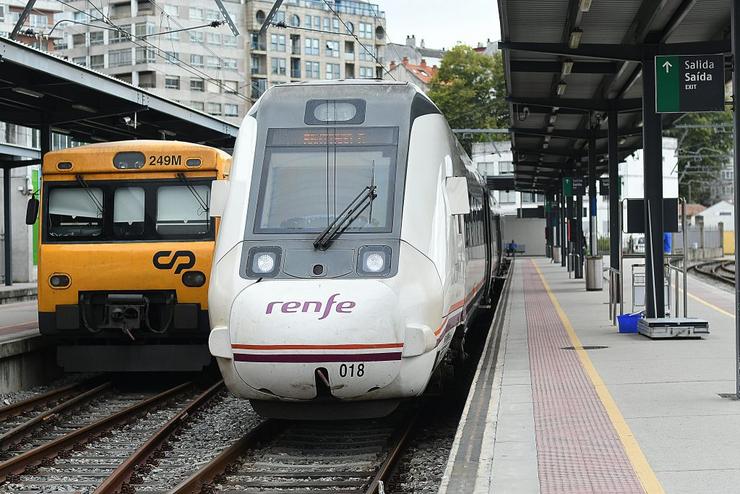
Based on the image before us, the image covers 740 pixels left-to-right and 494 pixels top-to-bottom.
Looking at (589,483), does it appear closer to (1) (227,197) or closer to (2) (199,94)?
(1) (227,197)

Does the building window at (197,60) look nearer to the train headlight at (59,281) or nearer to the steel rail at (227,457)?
the train headlight at (59,281)

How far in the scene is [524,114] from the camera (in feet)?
A: 89.8

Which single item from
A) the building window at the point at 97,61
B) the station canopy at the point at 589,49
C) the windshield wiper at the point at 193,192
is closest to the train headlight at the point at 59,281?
the windshield wiper at the point at 193,192

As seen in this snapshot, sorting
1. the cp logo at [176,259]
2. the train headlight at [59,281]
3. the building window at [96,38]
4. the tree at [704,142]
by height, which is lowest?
the train headlight at [59,281]

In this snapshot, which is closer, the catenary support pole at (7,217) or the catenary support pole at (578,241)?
the catenary support pole at (7,217)

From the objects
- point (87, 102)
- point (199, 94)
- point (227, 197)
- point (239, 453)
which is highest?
point (199, 94)

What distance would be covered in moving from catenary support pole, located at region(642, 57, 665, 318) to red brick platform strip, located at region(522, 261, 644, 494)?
2.59 metres

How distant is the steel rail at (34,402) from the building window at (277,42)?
3487 inches

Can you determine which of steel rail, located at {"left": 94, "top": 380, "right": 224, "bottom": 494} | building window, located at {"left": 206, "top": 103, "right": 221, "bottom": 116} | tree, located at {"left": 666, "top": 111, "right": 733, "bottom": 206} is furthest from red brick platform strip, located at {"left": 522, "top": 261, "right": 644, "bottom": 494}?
building window, located at {"left": 206, "top": 103, "right": 221, "bottom": 116}

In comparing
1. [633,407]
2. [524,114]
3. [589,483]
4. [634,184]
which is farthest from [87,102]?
[634,184]

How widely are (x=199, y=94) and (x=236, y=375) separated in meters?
84.8

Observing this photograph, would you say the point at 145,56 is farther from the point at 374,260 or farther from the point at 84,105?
the point at 374,260

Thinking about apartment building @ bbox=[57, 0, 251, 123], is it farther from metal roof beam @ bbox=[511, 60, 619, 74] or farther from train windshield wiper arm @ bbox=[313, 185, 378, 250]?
train windshield wiper arm @ bbox=[313, 185, 378, 250]

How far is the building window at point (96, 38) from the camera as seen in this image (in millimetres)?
92375
